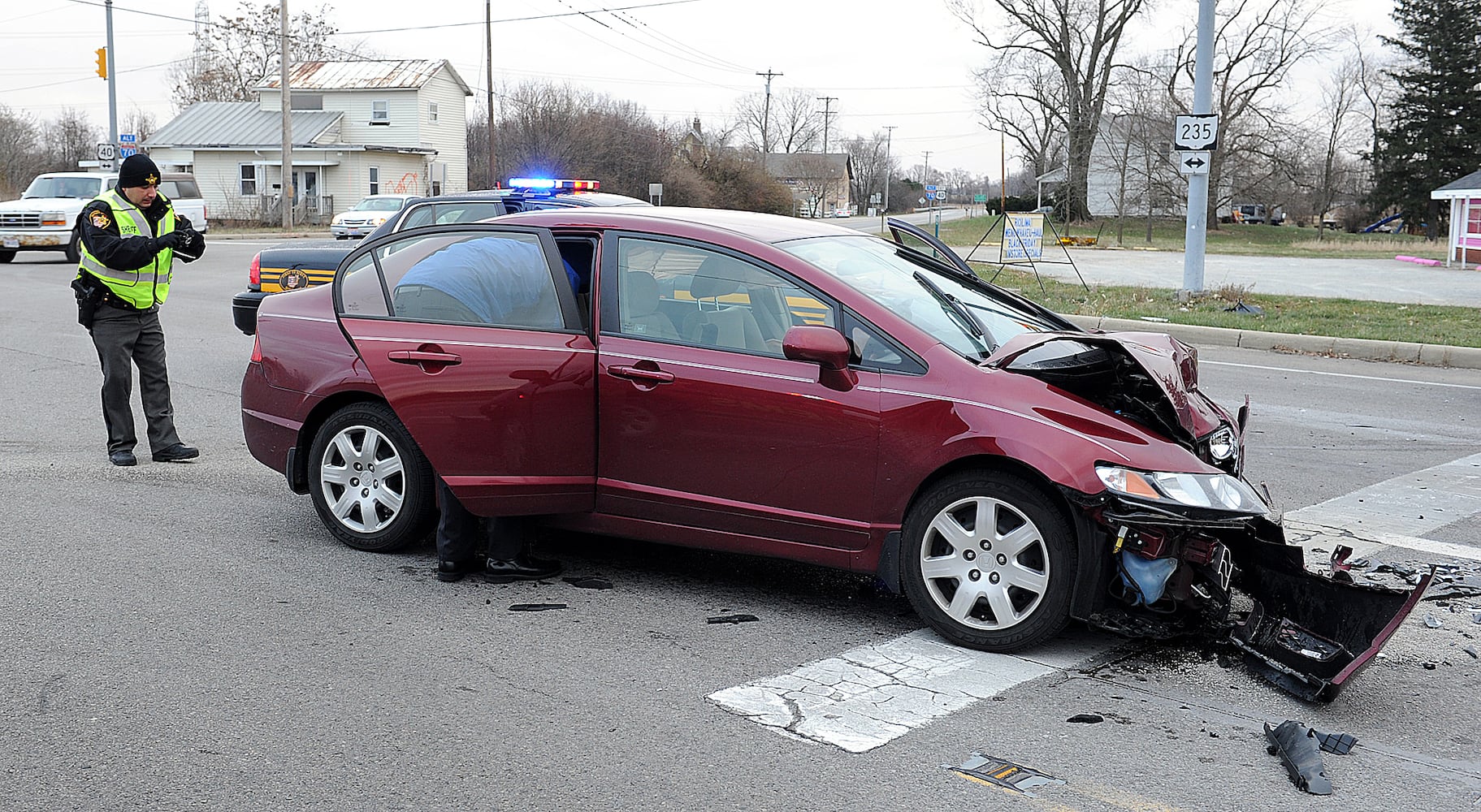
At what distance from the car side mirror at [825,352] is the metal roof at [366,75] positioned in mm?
53405

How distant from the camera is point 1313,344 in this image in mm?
14289

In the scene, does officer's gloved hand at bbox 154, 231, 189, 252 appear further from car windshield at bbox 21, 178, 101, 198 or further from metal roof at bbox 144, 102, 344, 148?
metal roof at bbox 144, 102, 344, 148

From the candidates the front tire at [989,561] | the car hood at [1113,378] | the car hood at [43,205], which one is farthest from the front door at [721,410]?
the car hood at [43,205]

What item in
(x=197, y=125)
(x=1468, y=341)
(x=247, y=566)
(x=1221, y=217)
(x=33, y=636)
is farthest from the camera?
(x=1221, y=217)

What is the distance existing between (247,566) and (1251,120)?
58.3 metres

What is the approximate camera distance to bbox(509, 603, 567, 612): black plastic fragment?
197 inches

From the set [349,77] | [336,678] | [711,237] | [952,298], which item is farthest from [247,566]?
[349,77]

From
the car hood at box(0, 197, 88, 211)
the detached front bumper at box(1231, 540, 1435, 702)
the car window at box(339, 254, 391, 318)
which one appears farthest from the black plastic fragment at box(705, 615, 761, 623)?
the car hood at box(0, 197, 88, 211)

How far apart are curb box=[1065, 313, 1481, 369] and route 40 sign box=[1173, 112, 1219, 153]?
8.61 feet

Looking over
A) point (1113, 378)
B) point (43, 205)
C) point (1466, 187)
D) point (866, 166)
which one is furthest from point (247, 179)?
point (866, 166)

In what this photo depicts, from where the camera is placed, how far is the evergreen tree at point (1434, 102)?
5634 cm

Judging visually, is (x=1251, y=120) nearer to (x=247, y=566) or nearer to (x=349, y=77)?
(x=349, y=77)

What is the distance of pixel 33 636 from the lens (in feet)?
15.1

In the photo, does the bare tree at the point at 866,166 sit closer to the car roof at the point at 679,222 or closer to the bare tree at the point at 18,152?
the bare tree at the point at 18,152
